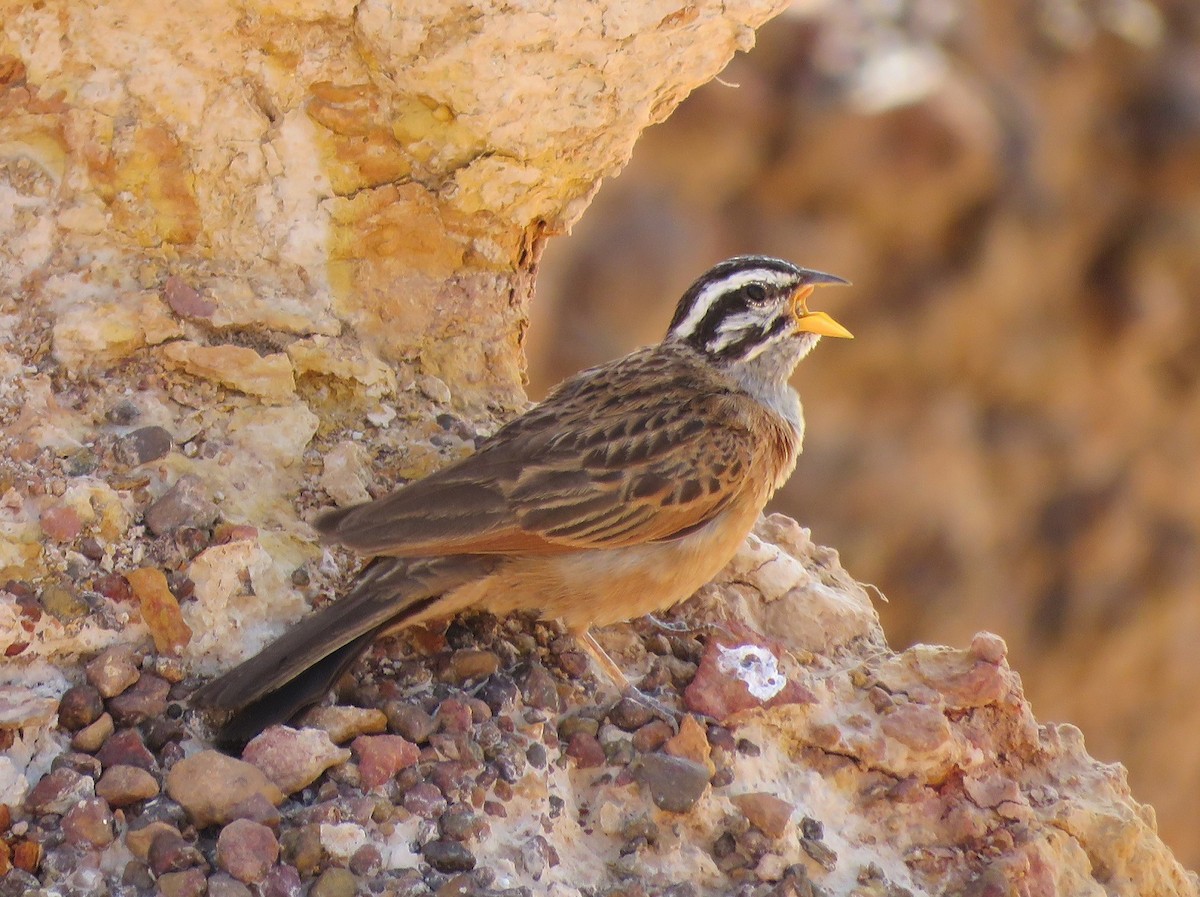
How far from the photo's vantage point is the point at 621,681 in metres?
4.01

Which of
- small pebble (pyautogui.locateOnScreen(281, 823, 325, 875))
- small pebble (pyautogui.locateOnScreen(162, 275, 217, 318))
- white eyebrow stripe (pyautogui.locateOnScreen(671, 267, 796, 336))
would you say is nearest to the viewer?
small pebble (pyautogui.locateOnScreen(281, 823, 325, 875))

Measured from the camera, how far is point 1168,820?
16.9 m

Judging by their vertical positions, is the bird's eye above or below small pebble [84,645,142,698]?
above

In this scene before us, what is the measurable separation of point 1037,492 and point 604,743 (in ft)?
45.8

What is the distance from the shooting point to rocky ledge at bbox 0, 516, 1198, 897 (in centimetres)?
322

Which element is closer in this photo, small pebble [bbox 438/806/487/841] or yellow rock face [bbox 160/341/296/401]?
small pebble [bbox 438/806/487/841]

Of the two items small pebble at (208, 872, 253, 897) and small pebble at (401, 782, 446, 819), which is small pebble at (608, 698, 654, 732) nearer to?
small pebble at (401, 782, 446, 819)

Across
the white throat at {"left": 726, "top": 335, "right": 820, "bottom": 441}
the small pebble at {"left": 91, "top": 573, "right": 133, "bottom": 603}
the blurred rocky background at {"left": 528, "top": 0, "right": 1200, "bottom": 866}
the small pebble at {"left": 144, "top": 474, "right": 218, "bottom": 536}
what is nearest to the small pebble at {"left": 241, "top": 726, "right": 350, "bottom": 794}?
the small pebble at {"left": 91, "top": 573, "right": 133, "bottom": 603}

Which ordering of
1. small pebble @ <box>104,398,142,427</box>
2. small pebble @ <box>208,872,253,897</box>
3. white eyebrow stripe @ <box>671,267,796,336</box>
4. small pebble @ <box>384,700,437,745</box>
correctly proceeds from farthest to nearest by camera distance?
white eyebrow stripe @ <box>671,267,796,336</box>
small pebble @ <box>104,398,142,427</box>
small pebble @ <box>384,700,437,745</box>
small pebble @ <box>208,872,253,897</box>

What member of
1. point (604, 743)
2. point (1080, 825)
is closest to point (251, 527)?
point (604, 743)

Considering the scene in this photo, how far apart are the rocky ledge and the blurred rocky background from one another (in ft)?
37.0

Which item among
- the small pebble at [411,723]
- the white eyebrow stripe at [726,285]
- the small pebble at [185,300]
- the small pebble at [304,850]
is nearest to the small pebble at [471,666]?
the small pebble at [411,723]

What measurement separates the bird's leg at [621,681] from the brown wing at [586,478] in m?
0.28

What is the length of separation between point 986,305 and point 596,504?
13.3 meters
